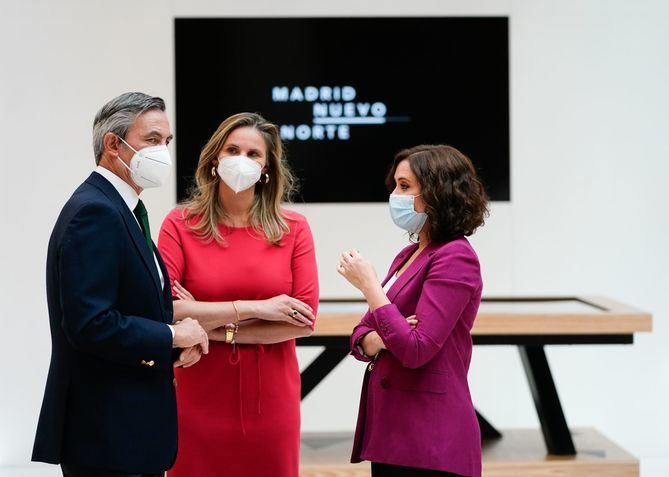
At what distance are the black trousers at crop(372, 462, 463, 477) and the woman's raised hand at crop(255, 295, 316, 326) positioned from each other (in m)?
0.51

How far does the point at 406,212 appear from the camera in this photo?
7.29ft

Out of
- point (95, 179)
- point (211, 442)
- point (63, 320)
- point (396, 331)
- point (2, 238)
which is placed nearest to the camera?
point (63, 320)

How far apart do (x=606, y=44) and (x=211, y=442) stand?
369cm

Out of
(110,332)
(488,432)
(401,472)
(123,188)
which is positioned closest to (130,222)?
(123,188)

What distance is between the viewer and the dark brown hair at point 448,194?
2.16 m

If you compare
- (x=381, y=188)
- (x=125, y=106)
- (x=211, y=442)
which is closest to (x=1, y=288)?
(x=381, y=188)

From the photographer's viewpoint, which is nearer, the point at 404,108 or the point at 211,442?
the point at 211,442

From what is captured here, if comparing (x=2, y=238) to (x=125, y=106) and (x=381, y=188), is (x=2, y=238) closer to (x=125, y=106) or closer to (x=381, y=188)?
(x=381, y=188)

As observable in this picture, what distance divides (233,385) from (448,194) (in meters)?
0.87

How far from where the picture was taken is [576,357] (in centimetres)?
522

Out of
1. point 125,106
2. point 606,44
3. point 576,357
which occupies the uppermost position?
point 606,44

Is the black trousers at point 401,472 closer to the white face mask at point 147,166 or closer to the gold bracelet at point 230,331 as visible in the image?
the gold bracelet at point 230,331

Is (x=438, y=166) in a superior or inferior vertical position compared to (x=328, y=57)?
inferior

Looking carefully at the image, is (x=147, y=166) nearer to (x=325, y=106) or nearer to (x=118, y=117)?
(x=118, y=117)
